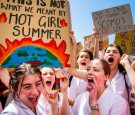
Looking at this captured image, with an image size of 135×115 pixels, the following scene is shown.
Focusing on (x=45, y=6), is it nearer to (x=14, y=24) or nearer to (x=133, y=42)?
(x=14, y=24)

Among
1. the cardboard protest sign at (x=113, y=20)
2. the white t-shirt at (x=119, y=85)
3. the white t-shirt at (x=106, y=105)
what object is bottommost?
the white t-shirt at (x=106, y=105)

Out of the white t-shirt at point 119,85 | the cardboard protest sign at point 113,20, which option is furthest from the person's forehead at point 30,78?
the cardboard protest sign at point 113,20

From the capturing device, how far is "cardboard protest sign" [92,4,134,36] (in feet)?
17.7

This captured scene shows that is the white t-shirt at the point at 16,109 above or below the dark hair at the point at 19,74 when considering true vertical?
below

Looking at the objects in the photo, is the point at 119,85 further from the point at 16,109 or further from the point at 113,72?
the point at 16,109

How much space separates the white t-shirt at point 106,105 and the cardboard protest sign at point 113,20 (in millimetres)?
2146

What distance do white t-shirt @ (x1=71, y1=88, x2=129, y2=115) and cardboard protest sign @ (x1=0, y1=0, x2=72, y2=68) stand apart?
1.74 ft

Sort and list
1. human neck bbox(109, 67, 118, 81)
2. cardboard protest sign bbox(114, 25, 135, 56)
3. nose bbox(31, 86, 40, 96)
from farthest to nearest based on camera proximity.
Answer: cardboard protest sign bbox(114, 25, 135, 56), human neck bbox(109, 67, 118, 81), nose bbox(31, 86, 40, 96)

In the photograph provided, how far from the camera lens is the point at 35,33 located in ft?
11.6

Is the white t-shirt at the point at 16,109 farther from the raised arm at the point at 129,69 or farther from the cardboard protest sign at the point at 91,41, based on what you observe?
the cardboard protest sign at the point at 91,41

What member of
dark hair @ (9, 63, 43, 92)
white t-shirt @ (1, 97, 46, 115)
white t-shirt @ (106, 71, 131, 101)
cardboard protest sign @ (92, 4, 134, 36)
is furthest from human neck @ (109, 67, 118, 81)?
white t-shirt @ (1, 97, 46, 115)

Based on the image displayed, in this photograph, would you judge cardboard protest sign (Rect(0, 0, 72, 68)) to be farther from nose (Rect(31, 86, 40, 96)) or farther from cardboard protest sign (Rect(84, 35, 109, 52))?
cardboard protest sign (Rect(84, 35, 109, 52))

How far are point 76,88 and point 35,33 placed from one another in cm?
131

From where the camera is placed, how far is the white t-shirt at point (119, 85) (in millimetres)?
3975
